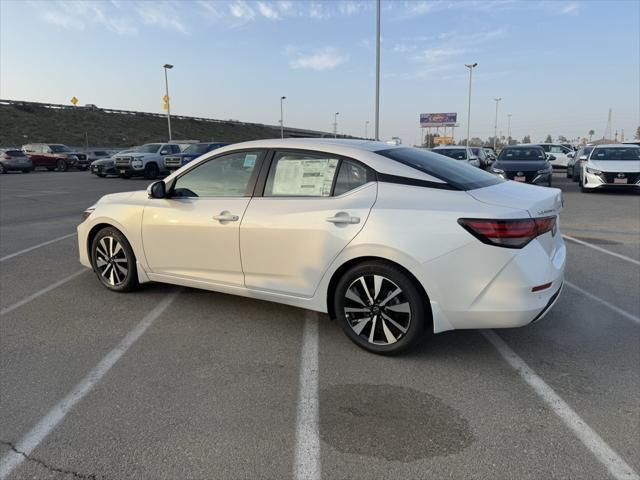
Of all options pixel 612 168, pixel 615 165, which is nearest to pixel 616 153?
pixel 615 165

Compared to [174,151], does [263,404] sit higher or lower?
lower

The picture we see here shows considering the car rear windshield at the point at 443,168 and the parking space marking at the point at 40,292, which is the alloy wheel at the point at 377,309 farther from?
the parking space marking at the point at 40,292

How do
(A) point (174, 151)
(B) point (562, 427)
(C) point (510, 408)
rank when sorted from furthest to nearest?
(A) point (174, 151)
(C) point (510, 408)
(B) point (562, 427)

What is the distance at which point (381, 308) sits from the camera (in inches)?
142

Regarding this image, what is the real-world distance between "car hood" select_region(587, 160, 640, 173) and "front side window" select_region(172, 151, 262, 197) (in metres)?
14.1

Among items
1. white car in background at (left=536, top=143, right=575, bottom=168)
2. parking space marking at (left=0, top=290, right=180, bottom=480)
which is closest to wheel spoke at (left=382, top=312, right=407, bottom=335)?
parking space marking at (left=0, top=290, right=180, bottom=480)

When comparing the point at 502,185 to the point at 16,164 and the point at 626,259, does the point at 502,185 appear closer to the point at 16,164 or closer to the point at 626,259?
the point at 626,259

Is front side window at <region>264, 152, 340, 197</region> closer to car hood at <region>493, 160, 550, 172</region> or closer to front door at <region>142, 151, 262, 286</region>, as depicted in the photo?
front door at <region>142, 151, 262, 286</region>

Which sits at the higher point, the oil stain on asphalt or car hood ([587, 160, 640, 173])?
car hood ([587, 160, 640, 173])

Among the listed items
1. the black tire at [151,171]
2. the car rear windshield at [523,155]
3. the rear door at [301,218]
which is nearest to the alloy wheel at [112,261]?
the rear door at [301,218]

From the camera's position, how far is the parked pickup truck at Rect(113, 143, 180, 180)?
872 inches

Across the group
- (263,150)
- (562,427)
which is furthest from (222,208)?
(562,427)

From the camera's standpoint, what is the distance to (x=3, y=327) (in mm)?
4277

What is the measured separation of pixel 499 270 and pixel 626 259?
4611mm
